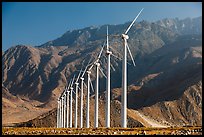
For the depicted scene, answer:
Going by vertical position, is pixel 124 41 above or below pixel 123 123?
above

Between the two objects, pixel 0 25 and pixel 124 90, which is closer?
pixel 0 25

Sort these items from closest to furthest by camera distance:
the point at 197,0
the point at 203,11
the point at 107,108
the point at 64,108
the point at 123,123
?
the point at 203,11 < the point at 197,0 < the point at 123,123 < the point at 107,108 < the point at 64,108

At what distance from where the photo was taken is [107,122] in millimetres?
72188

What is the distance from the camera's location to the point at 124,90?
188 feet

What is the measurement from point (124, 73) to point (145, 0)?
19.6 m

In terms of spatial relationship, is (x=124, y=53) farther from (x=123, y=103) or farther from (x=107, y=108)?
(x=107, y=108)

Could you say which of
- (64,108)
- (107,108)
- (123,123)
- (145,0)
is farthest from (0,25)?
(64,108)

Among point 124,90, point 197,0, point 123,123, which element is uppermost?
point 197,0

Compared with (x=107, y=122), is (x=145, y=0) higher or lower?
higher

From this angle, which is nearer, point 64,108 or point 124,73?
point 124,73

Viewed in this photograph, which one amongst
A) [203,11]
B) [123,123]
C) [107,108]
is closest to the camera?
[203,11]

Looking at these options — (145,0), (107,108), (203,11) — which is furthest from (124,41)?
(203,11)

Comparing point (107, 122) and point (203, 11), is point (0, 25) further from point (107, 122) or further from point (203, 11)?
point (107, 122)

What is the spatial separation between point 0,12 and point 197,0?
699 inches
